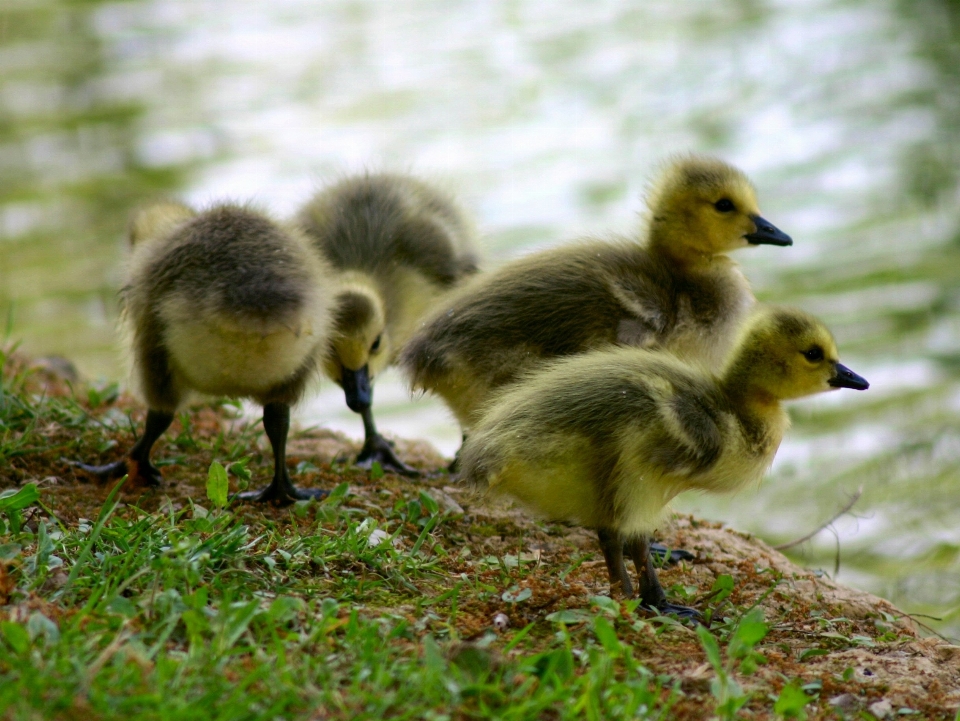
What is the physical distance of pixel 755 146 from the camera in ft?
29.0

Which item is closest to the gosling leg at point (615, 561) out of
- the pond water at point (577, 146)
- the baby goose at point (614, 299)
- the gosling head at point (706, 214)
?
the baby goose at point (614, 299)

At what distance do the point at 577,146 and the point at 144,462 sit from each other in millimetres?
5821

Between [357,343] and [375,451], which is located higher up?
[357,343]

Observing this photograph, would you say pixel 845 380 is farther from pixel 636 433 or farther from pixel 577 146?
pixel 577 146

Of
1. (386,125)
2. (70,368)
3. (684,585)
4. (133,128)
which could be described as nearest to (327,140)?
(386,125)

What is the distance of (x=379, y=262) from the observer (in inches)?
195

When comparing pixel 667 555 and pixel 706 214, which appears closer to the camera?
pixel 667 555

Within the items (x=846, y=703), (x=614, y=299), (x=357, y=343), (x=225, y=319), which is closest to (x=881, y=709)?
(x=846, y=703)

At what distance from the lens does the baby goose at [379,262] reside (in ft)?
14.9

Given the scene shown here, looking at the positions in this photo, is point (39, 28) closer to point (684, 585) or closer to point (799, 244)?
point (799, 244)

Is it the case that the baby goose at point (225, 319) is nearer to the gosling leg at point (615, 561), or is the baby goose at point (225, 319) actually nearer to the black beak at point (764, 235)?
the gosling leg at point (615, 561)

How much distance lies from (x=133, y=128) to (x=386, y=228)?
18.5 ft

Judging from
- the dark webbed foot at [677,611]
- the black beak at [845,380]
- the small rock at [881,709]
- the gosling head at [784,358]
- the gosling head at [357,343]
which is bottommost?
the dark webbed foot at [677,611]

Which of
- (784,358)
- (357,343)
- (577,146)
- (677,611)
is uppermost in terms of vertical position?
(784,358)
